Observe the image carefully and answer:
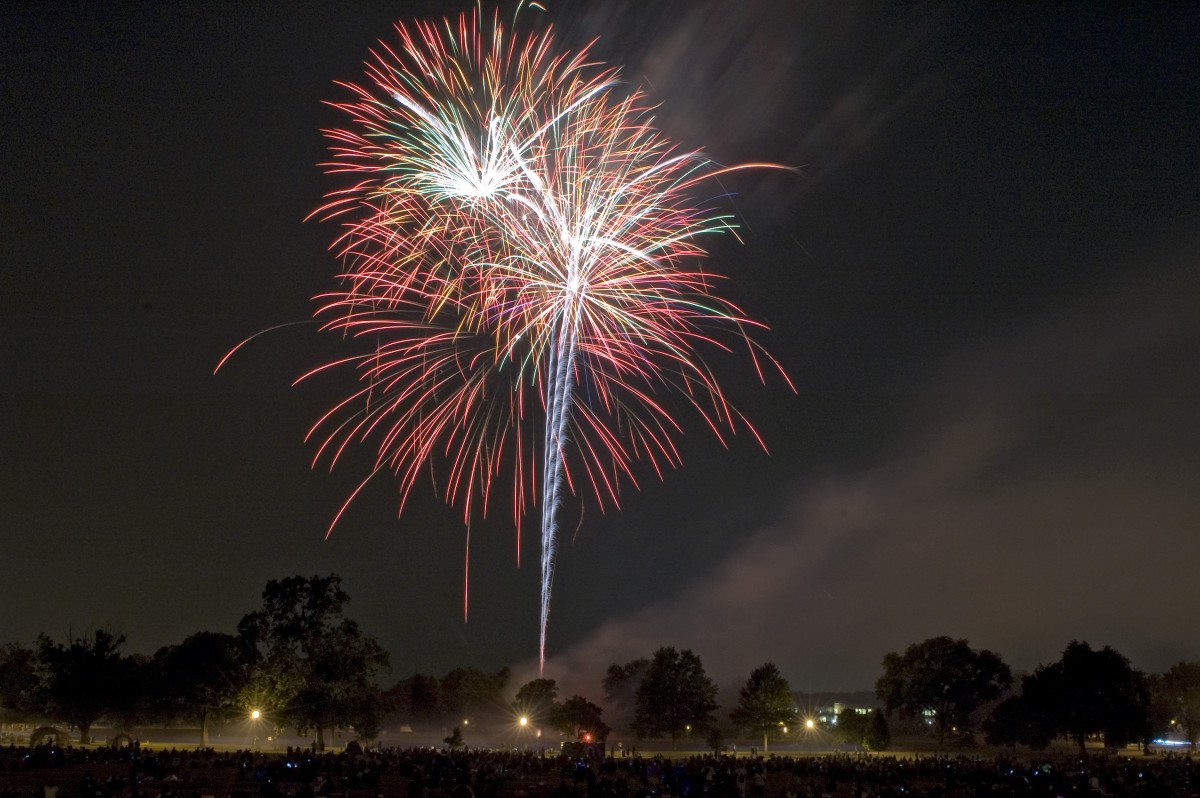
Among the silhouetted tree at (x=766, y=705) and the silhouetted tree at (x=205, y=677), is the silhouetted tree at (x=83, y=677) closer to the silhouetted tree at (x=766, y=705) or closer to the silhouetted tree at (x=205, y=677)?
the silhouetted tree at (x=205, y=677)

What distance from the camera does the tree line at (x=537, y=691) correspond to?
58.6 m

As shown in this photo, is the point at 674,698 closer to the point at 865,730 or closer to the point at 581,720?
the point at 581,720

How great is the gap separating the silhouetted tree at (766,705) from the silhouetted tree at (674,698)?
3043 mm

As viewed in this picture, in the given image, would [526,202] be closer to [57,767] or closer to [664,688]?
[57,767]

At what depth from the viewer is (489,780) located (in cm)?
3006

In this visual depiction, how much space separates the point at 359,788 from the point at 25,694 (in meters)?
51.5

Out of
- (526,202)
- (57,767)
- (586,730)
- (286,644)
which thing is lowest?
(586,730)

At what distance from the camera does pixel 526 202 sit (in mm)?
28625

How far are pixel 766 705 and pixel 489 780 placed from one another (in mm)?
56365

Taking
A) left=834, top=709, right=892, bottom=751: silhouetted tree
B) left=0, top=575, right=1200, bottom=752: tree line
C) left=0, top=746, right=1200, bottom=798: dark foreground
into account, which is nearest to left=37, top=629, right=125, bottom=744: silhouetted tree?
left=0, top=575, right=1200, bottom=752: tree line

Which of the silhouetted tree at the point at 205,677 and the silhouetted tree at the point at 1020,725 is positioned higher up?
the silhouetted tree at the point at 205,677

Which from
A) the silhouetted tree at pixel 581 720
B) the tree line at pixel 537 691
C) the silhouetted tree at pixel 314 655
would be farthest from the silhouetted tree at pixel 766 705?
the silhouetted tree at pixel 314 655

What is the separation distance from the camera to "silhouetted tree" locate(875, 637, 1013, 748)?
90125mm

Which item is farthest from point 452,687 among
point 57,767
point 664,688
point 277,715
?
point 57,767
